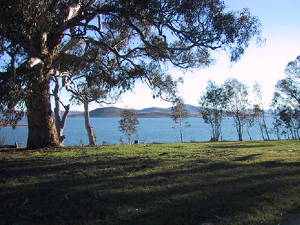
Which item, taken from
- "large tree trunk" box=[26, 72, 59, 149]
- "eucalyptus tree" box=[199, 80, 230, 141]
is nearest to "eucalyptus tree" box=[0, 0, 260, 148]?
"large tree trunk" box=[26, 72, 59, 149]

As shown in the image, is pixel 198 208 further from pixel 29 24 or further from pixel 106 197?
pixel 29 24

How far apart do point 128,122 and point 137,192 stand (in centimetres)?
4202

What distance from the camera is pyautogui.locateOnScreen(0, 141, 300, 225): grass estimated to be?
13.2 feet

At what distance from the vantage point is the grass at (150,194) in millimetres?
4020

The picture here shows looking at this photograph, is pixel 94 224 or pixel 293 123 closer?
pixel 94 224

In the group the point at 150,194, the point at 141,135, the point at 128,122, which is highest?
the point at 128,122

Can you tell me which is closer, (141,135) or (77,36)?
(77,36)

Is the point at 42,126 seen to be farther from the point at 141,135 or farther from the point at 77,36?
the point at 141,135

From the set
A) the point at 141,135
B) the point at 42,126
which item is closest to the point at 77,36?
the point at 42,126

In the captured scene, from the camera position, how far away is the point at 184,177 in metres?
6.37

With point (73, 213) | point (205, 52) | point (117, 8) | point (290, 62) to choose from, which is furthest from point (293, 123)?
point (73, 213)

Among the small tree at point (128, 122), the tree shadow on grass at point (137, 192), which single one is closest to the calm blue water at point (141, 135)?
the small tree at point (128, 122)

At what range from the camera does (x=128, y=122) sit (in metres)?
47.1

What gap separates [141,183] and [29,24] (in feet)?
17.9
